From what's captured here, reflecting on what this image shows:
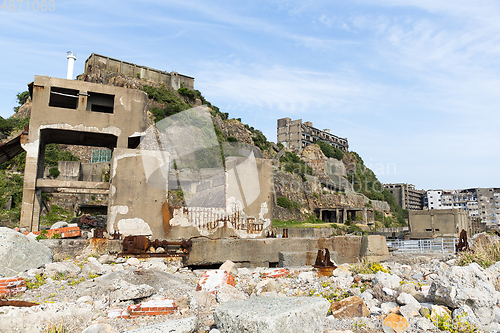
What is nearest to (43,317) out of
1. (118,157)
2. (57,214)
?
(118,157)

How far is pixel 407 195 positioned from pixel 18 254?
358ft

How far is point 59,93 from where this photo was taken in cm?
1281

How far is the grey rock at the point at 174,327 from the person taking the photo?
3732 mm

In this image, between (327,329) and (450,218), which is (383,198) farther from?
(327,329)

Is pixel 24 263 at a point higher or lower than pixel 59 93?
lower

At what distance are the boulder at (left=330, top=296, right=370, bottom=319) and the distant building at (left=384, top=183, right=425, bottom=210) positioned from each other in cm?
10058

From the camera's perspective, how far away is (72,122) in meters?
12.2

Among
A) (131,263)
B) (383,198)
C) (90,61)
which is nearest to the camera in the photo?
(131,263)

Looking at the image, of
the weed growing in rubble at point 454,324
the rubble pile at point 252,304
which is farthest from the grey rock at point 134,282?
the weed growing in rubble at point 454,324

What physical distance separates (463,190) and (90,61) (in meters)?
99.5

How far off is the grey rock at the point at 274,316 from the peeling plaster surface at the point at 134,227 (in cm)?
719

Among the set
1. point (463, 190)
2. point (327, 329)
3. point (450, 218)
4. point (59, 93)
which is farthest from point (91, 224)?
point (463, 190)

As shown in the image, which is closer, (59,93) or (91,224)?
(59,93)

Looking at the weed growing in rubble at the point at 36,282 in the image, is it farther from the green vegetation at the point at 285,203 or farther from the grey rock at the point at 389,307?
the green vegetation at the point at 285,203
